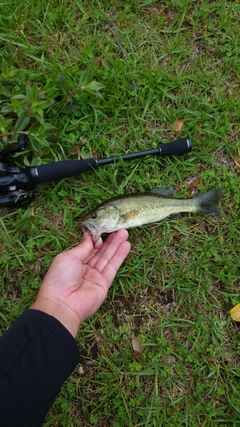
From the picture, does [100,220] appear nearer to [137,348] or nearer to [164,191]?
[164,191]

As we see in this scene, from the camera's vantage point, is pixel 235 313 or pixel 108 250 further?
pixel 235 313

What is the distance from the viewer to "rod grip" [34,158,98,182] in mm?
3186

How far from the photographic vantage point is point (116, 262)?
3.30m

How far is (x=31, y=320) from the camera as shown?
2580 mm

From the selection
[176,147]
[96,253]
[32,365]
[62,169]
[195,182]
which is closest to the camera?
[32,365]

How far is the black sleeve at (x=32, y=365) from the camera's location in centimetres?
229

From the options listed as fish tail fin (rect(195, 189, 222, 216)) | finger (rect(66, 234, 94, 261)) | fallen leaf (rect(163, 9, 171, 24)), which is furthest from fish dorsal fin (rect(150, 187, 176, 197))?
fallen leaf (rect(163, 9, 171, 24))

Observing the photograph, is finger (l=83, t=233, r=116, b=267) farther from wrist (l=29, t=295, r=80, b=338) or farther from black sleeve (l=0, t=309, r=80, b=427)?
black sleeve (l=0, t=309, r=80, b=427)

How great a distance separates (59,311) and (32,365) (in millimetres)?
467

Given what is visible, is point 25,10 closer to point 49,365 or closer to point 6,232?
point 6,232

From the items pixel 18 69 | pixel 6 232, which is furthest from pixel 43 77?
pixel 6 232

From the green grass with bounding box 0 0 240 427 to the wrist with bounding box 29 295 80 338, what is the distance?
2.14ft

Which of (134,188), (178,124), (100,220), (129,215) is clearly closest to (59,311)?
(100,220)

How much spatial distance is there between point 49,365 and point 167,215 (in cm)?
184
